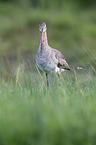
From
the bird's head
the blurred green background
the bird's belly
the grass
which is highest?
the blurred green background

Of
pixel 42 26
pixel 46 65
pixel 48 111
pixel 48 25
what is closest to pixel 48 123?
pixel 48 111

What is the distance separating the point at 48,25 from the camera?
14.0 metres

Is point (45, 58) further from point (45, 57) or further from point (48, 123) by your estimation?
point (48, 123)

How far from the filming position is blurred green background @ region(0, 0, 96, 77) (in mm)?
12820

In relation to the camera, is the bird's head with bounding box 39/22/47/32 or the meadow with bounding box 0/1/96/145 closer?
the meadow with bounding box 0/1/96/145

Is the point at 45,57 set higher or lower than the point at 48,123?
higher

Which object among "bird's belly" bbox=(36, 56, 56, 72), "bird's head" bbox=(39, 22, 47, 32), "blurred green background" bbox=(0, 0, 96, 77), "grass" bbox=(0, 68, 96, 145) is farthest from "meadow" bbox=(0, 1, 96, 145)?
"blurred green background" bbox=(0, 0, 96, 77)

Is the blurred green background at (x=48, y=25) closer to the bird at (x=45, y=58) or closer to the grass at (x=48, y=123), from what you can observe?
the bird at (x=45, y=58)

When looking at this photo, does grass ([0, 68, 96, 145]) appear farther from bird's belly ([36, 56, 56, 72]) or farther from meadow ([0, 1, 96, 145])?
bird's belly ([36, 56, 56, 72])

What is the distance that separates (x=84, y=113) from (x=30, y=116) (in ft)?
1.31

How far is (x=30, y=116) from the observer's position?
2609 millimetres

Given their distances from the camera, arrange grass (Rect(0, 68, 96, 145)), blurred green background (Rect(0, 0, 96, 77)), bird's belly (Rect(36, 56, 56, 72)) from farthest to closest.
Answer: blurred green background (Rect(0, 0, 96, 77)) → bird's belly (Rect(36, 56, 56, 72)) → grass (Rect(0, 68, 96, 145))

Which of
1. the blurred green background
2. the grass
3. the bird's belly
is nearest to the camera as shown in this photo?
the grass

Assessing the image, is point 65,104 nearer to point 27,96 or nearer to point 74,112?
point 74,112
